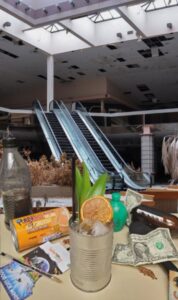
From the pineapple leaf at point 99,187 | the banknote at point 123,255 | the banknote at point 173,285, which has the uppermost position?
the pineapple leaf at point 99,187

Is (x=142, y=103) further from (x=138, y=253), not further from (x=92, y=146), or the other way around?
(x=138, y=253)

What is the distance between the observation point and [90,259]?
708 millimetres

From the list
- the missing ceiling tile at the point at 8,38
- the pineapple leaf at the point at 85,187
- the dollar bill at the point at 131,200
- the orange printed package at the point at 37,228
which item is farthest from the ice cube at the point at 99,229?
the missing ceiling tile at the point at 8,38

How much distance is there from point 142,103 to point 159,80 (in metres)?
4.29

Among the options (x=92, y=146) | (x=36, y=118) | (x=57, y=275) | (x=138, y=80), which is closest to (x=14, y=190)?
(x=57, y=275)

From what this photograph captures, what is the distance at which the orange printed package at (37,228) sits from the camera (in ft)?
3.09

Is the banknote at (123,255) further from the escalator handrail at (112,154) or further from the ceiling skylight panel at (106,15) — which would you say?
the ceiling skylight panel at (106,15)

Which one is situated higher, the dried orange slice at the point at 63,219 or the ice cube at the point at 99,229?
the ice cube at the point at 99,229

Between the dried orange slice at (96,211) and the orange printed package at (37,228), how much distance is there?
23cm

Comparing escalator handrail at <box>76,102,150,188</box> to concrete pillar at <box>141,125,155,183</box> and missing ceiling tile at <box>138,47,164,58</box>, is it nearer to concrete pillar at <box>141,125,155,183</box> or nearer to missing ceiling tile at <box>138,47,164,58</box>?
concrete pillar at <box>141,125,155,183</box>

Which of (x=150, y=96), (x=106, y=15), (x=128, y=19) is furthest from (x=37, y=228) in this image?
(x=150, y=96)

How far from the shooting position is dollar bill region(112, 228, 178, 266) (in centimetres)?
87

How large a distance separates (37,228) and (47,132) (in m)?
8.27

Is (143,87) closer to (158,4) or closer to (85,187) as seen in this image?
(158,4)
